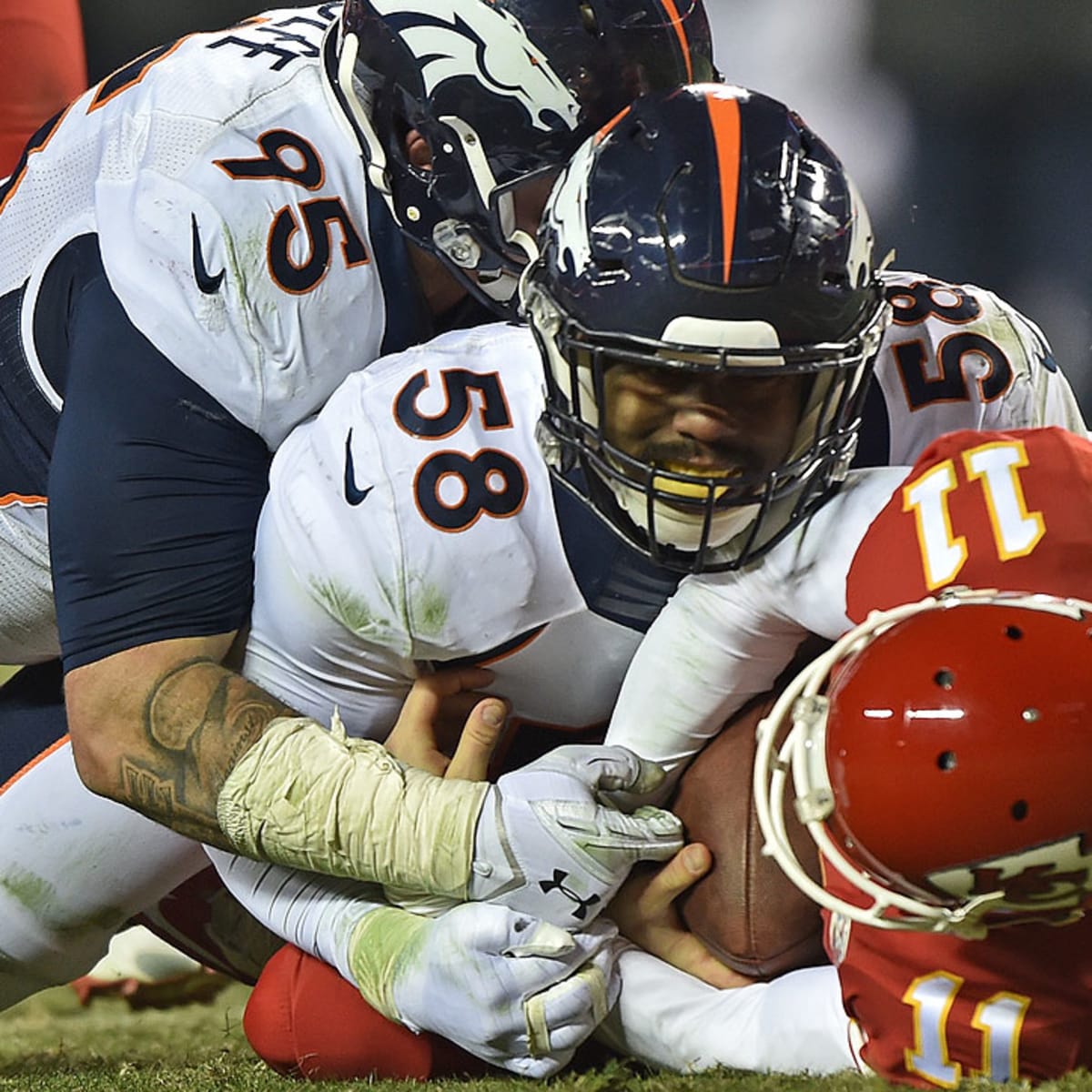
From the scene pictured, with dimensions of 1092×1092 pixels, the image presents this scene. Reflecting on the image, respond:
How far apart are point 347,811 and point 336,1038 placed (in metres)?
0.26

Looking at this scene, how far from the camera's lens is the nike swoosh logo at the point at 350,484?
177cm

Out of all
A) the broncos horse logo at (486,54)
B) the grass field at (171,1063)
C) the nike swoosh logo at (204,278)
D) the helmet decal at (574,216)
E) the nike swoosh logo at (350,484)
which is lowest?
the grass field at (171,1063)

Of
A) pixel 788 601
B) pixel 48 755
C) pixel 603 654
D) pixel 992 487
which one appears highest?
pixel 992 487

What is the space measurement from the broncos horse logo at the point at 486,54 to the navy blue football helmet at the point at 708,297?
0.19m

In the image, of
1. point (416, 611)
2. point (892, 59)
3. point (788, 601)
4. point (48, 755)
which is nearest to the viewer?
point (788, 601)

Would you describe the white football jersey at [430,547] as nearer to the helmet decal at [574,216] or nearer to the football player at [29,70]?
the helmet decal at [574,216]

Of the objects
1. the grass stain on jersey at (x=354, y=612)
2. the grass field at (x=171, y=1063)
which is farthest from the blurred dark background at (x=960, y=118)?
the grass stain on jersey at (x=354, y=612)

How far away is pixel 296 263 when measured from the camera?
1.95m

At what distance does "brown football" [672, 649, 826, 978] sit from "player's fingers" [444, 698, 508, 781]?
0.21 metres

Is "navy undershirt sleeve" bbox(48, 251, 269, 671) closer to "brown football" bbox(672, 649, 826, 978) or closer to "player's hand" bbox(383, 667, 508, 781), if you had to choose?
"player's hand" bbox(383, 667, 508, 781)

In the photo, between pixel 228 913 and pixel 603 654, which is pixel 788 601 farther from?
pixel 228 913

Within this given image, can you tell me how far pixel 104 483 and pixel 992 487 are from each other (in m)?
0.94

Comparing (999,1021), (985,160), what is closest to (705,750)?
(999,1021)

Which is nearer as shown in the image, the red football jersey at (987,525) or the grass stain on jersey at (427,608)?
the red football jersey at (987,525)
